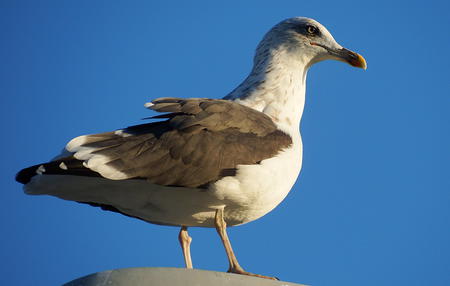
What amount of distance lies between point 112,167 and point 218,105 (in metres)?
1.32

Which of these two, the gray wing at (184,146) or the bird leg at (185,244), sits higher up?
the gray wing at (184,146)

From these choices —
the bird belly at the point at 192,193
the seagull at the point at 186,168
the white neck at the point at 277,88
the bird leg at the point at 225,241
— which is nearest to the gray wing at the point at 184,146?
the seagull at the point at 186,168

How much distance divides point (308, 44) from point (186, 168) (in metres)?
2.85

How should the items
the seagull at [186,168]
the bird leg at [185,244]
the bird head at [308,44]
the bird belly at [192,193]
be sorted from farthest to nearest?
the bird head at [308,44] < the bird leg at [185,244] < the bird belly at [192,193] < the seagull at [186,168]

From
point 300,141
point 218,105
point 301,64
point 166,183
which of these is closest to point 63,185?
point 166,183

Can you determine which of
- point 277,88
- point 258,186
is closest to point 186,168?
point 258,186

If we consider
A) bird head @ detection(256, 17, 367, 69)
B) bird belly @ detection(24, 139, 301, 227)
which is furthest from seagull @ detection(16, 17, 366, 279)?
bird head @ detection(256, 17, 367, 69)

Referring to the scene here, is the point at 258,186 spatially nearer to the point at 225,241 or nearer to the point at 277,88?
the point at 225,241

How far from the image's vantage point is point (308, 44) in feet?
26.8

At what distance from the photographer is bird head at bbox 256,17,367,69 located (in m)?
8.16

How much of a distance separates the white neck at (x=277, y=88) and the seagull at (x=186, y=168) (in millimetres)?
316

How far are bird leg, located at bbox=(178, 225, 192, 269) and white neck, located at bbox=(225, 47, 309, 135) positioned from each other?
151 cm

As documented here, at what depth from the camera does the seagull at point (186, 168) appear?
5.99 m

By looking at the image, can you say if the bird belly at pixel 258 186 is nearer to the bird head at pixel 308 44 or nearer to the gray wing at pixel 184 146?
the gray wing at pixel 184 146
